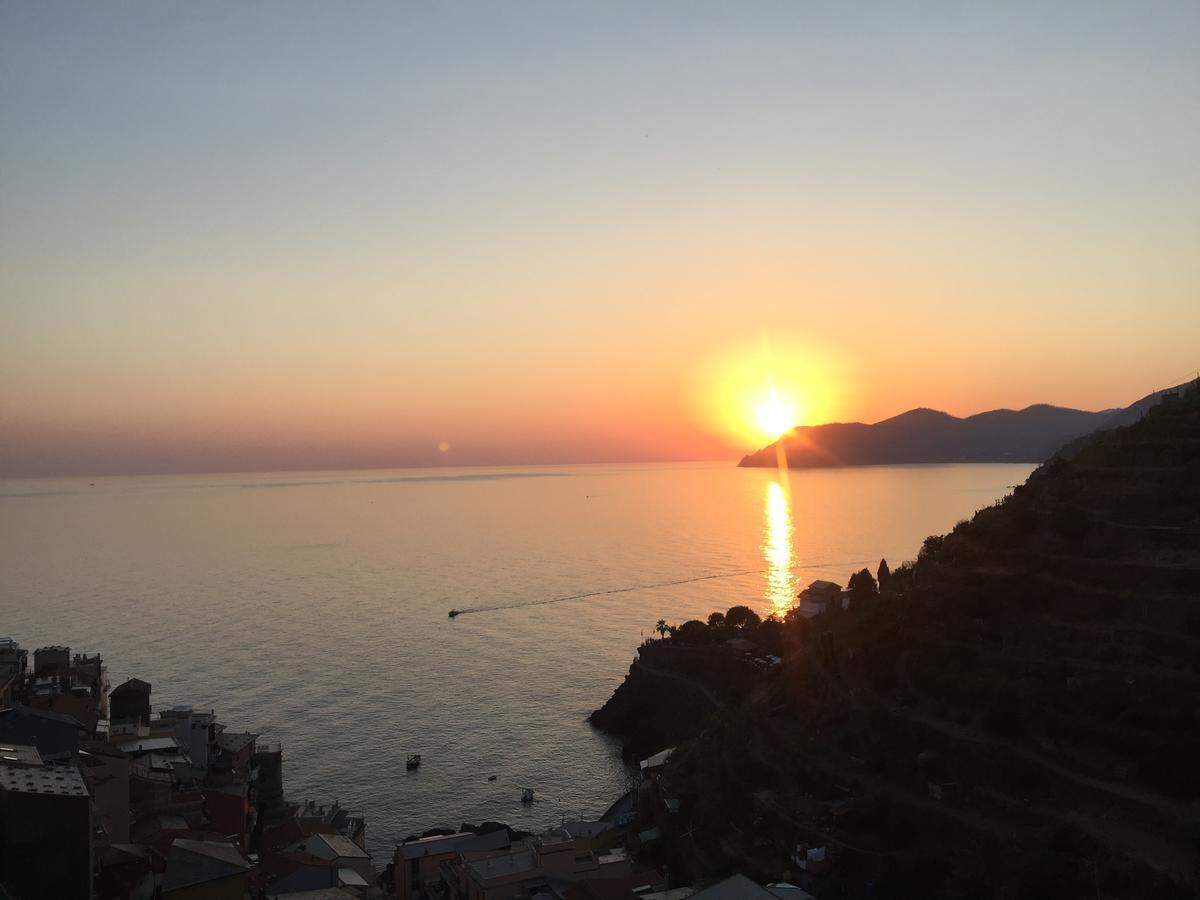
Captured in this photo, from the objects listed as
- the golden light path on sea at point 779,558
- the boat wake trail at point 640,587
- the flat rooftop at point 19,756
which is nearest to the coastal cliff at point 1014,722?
the flat rooftop at point 19,756

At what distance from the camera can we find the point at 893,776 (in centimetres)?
2588

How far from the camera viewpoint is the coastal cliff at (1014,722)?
20.7 metres

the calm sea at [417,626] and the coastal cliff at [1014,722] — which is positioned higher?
the coastal cliff at [1014,722]

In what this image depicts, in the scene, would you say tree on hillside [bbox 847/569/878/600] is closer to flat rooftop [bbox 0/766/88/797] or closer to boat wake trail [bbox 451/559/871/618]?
flat rooftop [bbox 0/766/88/797]

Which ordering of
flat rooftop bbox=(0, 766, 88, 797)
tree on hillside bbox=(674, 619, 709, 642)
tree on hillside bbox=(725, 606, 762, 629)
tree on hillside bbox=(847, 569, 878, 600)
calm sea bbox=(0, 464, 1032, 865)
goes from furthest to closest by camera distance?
1. tree on hillside bbox=(725, 606, 762, 629)
2. tree on hillside bbox=(674, 619, 709, 642)
3. calm sea bbox=(0, 464, 1032, 865)
4. tree on hillside bbox=(847, 569, 878, 600)
5. flat rooftop bbox=(0, 766, 88, 797)

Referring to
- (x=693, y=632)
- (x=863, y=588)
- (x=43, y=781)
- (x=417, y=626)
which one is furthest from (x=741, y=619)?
(x=43, y=781)

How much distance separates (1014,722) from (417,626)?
6766 cm

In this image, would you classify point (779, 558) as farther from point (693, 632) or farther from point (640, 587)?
point (693, 632)

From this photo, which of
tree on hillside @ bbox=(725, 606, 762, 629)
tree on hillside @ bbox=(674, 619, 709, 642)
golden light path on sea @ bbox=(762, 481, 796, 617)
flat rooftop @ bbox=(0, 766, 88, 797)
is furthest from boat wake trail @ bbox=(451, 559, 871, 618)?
flat rooftop @ bbox=(0, 766, 88, 797)

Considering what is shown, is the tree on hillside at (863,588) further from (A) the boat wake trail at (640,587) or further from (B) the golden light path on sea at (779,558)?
(A) the boat wake trail at (640,587)

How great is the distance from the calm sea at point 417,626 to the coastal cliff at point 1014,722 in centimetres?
1770

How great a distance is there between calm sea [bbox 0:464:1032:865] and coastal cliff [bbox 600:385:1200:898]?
58.1 feet

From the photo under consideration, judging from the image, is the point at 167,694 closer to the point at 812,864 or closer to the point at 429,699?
the point at 429,699

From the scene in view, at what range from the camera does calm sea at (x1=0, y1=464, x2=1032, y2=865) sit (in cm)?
4872
